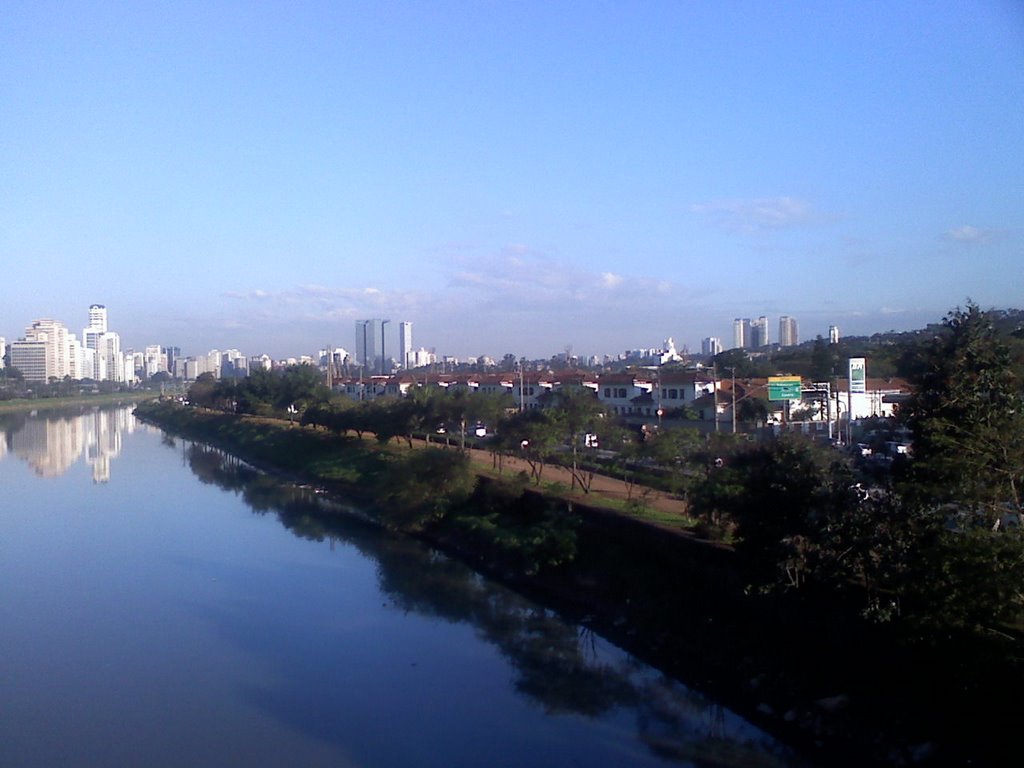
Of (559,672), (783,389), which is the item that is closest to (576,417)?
(783,389)

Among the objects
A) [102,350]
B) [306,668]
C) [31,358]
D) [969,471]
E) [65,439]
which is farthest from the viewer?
[102,350]

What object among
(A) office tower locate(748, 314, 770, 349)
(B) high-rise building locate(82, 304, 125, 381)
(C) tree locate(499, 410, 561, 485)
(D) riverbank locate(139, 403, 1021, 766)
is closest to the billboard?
(C) tree locate(499, 410, 561, 485)

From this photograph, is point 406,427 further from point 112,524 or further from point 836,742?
point 836,742

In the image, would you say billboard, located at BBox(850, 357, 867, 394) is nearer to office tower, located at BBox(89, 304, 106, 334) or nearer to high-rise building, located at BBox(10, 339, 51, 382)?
high-rise building, located at BBox(10, 339, 51, 382)

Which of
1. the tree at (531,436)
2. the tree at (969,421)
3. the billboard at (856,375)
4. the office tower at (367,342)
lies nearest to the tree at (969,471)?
the tree at (969,421)

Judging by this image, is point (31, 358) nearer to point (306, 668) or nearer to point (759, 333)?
point (759, 333)

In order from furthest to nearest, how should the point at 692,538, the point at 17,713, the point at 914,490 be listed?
the point at 692,538, the point at 17,713, the point at 914,490

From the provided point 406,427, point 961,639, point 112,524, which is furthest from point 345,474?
point 961,639
